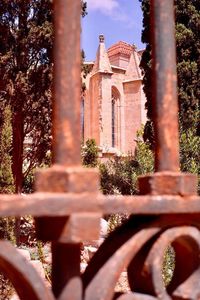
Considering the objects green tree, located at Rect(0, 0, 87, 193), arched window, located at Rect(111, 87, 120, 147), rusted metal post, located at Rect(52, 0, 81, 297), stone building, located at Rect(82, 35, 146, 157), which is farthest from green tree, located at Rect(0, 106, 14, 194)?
arched window, located at Rect(111, 87, 120, 147)

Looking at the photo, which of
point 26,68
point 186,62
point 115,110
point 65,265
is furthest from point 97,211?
point 115,110

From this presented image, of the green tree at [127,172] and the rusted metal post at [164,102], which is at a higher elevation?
the rusted metal post at [164,102]

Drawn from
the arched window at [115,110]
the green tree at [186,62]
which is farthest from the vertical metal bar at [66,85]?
the arched window at [115,110]

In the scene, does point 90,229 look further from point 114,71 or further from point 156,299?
point 114,71

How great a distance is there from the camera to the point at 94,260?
1.41m

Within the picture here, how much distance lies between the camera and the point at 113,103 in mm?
25438

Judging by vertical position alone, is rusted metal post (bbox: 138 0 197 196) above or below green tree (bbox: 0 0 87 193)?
below

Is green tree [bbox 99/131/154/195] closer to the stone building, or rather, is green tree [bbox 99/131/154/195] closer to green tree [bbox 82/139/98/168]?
green tree [bbox 82/139/98/168]

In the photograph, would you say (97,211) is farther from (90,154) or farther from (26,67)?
(90,154)

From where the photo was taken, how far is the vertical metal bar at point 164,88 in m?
1.58

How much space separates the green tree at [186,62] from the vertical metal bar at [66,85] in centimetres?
1039

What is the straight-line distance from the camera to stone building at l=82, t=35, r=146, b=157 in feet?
77.3

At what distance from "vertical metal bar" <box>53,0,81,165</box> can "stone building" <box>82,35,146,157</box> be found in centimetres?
2123

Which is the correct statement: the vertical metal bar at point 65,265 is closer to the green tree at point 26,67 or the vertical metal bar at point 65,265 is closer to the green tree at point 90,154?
the green tree at point 26,67
